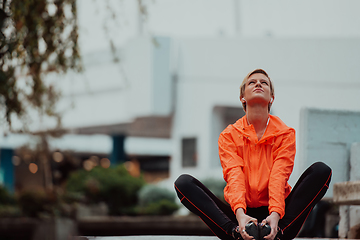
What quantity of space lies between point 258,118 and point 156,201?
10.4 m

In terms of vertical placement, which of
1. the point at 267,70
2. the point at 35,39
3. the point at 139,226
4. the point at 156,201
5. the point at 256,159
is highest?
the point at 35,39

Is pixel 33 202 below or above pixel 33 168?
above

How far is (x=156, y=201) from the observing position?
44.0 ft

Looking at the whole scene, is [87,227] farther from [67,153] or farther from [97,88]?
[97,88]

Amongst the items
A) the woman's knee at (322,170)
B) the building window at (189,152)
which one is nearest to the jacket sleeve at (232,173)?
the woman's knee at (322,170)

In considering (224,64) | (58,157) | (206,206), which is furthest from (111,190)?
(58,157)

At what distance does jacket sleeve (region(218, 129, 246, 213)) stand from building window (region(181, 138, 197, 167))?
11.4 m

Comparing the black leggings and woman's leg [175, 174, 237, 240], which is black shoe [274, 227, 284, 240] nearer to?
the black leggings

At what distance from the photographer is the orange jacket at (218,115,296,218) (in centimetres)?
311

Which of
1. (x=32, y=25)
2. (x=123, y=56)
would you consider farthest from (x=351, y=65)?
(x=32, y=25)

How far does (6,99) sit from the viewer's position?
5.34 m

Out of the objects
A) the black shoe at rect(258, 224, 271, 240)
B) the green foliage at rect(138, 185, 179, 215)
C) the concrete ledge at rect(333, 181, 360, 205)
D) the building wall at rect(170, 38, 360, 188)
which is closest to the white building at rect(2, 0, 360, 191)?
the building wall at rect(170, 38, 360, 188)

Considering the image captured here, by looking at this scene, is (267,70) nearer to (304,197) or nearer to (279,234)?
(304,197)

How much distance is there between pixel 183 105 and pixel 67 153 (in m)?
4.15
